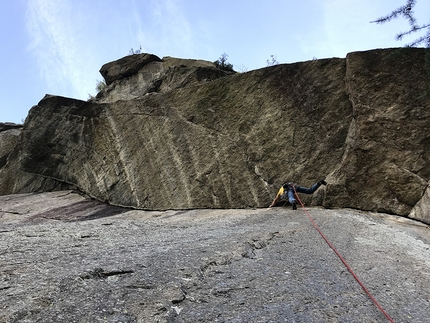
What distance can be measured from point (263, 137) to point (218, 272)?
23.6ft

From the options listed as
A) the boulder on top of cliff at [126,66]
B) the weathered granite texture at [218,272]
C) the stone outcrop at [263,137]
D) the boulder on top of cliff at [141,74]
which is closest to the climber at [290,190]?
the stone outcrop at [263,137]

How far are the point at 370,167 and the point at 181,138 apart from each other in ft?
20.5

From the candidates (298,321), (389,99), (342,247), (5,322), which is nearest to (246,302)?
(298,321)

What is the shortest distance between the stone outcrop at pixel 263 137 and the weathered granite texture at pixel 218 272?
1998 millimetres

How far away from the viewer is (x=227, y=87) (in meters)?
12.1

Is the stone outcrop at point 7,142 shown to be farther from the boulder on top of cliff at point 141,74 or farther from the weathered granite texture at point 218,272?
the weathered granite texture at point 218,272

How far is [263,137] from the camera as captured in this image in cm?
1138

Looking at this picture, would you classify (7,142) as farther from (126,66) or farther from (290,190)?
(290,190)

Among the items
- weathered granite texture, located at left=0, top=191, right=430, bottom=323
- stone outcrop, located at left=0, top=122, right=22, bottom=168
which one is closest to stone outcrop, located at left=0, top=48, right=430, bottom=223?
weathered granite texture, located at left=0, top=191, right=430, bottom=323

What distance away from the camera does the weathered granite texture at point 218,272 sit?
3621mm

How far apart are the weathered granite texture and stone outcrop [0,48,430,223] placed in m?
2.00

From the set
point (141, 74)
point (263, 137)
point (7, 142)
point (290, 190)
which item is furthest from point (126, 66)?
point (290, 190)

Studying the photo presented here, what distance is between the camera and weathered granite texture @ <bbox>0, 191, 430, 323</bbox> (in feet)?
11.9

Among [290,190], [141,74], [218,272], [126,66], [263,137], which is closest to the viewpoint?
[218,272]
